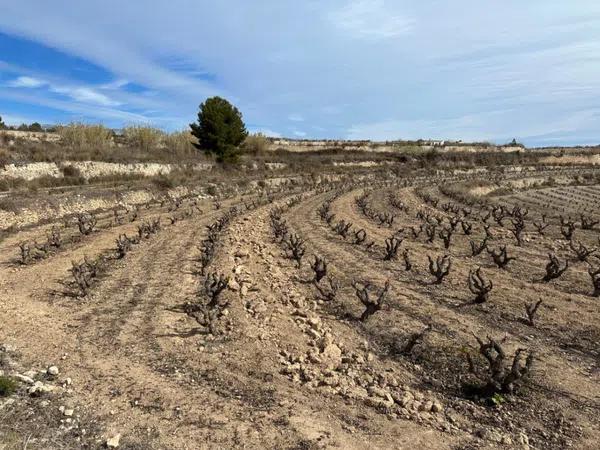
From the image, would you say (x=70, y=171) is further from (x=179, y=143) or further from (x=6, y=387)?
(x=6, y=387)

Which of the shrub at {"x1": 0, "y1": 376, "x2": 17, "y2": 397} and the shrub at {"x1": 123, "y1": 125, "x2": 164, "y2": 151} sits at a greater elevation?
the shrub at {"x1": 123, "y1": 125, "x2": 164, "y2": 151}

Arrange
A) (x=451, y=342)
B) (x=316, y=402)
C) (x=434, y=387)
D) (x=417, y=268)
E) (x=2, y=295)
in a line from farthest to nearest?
(x=417, y=268) < (x=2, y=295) < (x=451, y=342) < (x=434, y=387) < (x=316, y=402)

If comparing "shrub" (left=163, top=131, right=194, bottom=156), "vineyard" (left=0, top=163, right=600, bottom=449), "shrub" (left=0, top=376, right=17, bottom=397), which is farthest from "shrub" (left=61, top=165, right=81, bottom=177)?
"shrub" (left=0, top=376, right=17, bottom=397)

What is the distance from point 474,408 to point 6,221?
808 inches

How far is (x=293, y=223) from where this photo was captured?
20.7m

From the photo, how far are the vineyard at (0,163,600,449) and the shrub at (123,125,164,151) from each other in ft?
128

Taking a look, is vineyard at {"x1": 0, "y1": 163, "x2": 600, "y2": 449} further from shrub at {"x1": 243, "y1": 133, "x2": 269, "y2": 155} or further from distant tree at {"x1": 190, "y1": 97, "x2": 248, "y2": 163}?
shrub at {"x1": 243, "y1": 133, "x2": 269, "y2": 155}

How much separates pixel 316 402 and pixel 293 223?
1511 cm

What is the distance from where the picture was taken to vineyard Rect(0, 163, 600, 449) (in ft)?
17.1

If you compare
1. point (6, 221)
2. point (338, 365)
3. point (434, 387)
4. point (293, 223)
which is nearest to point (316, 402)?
point (338, 365)

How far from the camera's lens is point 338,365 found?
22.2 ft

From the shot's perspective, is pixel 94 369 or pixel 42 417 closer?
pixel 42 417

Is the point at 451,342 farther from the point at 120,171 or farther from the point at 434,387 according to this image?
the point at 120,171

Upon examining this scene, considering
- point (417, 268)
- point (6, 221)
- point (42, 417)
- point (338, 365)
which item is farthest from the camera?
point (6, 221)
